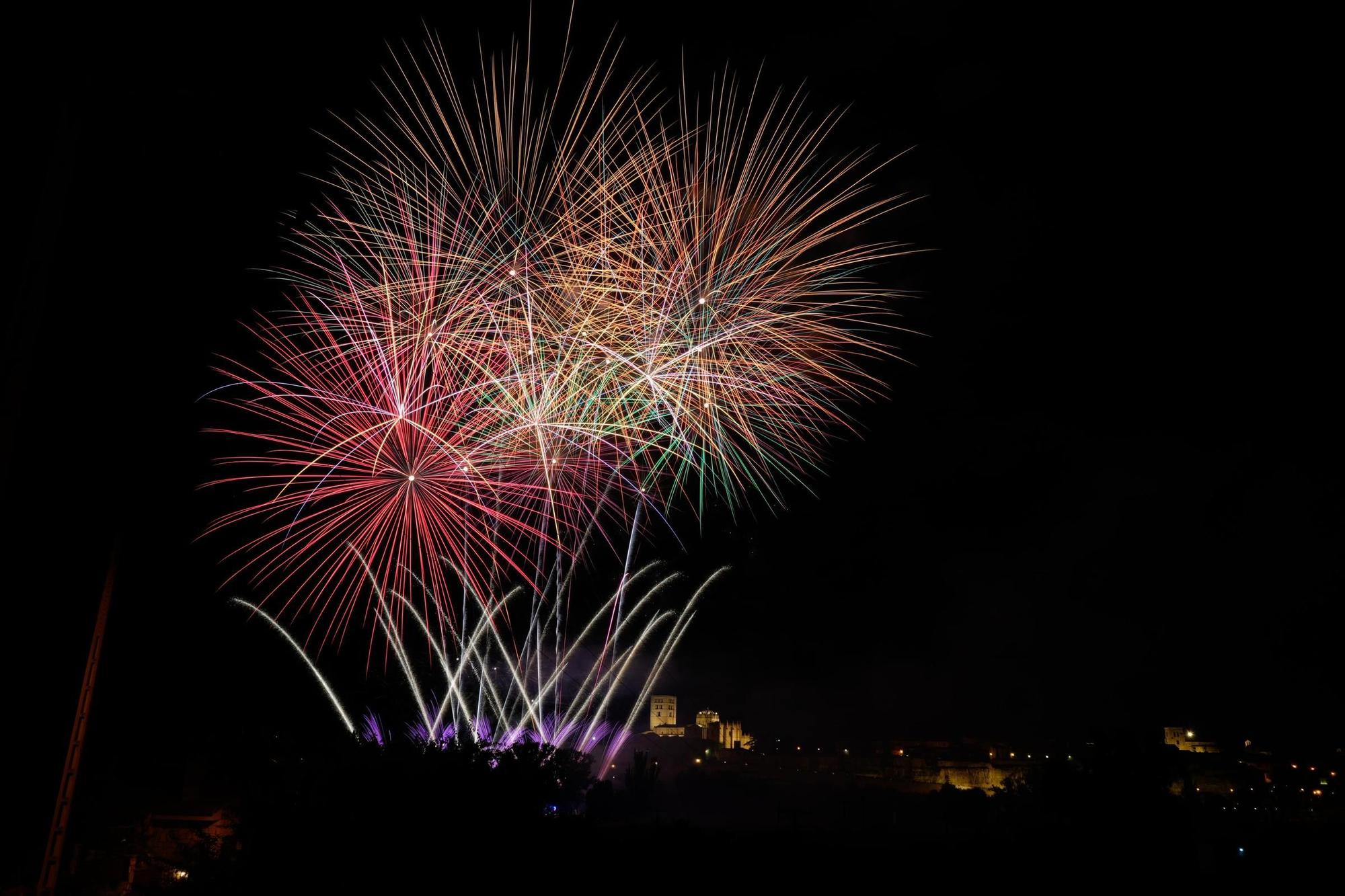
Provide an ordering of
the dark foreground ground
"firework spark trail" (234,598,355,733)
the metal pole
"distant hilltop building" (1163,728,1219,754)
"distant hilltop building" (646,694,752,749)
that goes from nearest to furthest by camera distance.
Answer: the dark foreground ground → the metal pole → "firework spark trail" (234,598,355,733) → "distant hilltop building" (1163,728,1219,754) → "distant hilltop building" (646,694,752,749)

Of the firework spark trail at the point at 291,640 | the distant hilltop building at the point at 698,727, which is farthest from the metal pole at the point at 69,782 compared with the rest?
the distant hilltop building at the point at 698,727

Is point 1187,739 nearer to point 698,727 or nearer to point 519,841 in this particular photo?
point 698,727

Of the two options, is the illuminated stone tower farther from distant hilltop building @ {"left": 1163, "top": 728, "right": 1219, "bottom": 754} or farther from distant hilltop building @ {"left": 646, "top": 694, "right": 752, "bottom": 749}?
distant hilltop building @ {"left": 1163, "top": 728, "right": 1219, "bottom": 754}

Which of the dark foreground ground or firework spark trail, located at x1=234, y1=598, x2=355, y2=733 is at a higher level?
firework spark trail, located at x1=234, y1=598, x2=355, y2=733

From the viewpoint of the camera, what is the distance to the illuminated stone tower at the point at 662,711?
68.9m

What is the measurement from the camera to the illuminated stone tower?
6894 centimetres

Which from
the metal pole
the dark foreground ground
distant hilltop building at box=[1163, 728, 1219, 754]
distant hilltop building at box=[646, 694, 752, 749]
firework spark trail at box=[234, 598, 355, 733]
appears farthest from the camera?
→ distant hilltop building at box=[646, 694, 752, 749]

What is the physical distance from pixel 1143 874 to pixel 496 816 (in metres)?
8.29

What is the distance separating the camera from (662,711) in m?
69.6

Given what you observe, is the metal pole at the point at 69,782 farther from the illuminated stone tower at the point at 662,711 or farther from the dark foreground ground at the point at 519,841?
the illuminated stone tower at the point at 662,711

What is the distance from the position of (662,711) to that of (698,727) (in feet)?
19.4

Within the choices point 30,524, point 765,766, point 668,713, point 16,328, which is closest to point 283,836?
point 16,328

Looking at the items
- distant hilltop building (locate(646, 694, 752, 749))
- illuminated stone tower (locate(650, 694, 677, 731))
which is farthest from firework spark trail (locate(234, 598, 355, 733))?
illuminated stone tower (locate(650, 694, 677, 731))

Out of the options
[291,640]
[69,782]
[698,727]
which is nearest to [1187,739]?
[698,727]
